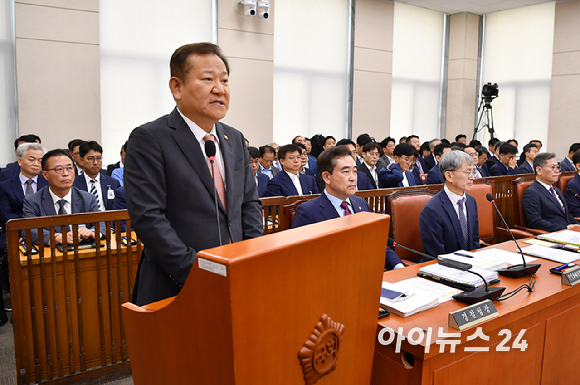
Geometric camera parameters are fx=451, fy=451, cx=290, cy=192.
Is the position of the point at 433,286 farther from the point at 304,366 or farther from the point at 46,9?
the point at 46,9

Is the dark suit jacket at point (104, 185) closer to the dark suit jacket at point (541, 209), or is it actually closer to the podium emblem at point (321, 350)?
the podium emblem at point (321, 350)

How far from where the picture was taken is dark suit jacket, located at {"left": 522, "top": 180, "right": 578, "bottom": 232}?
146 inches

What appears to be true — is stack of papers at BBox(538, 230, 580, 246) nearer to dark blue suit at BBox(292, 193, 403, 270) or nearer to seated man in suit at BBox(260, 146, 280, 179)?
dark blue suit at BBox(292, 193, 403, 270)

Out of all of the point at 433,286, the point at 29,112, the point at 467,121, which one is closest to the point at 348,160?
the point at 433,286

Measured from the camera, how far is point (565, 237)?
2.74m

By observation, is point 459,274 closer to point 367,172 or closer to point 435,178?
point 435,178

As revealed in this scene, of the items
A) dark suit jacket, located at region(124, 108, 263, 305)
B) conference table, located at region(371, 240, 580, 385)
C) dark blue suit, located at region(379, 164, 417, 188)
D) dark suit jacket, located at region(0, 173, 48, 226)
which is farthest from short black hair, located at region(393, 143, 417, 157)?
dark suit jacket, located at region(124, 108, 263, 305)

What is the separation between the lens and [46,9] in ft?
18.8

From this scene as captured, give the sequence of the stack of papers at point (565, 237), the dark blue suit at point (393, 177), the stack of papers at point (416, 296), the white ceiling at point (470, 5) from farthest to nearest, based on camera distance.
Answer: the white ceiling at point (470, 5), the dark blue suit at point (393, 177), the stack of papers at point (565, 237), the stack of papers at point (416, 296)

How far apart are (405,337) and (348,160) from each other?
1.30m

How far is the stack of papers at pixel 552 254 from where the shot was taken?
225 centimetres

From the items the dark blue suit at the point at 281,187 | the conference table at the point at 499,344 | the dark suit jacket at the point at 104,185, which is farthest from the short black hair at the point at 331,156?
the dark suit jacket at the point at 104,185

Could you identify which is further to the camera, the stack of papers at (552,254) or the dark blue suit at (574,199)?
the dark blue suit at (574,199)

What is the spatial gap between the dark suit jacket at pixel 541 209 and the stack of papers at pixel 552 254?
1.37 metres
